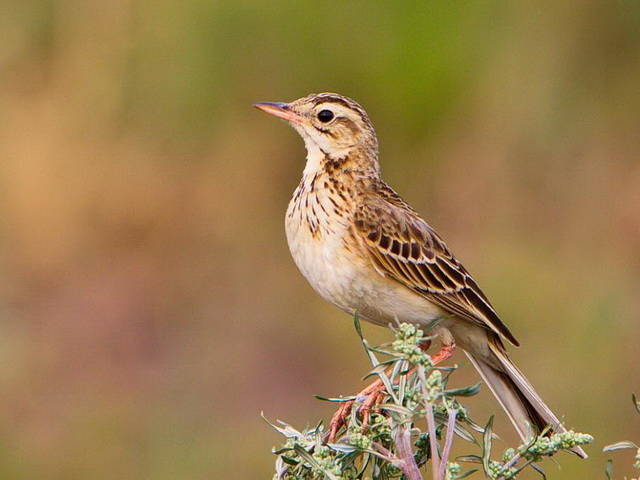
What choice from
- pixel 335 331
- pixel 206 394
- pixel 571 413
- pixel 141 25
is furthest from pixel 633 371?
pixel 141 25

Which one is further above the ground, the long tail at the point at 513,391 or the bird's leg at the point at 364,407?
the bird's leg at the point at 364,407

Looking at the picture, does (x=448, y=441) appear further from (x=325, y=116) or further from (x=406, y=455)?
(x=325, y=116)

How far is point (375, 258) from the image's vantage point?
539 centimetres

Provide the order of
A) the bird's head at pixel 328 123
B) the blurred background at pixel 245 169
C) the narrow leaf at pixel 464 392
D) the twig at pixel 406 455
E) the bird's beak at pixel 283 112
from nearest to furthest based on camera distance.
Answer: the twig at pixel 406 455 → the narrow leaf at pixel 464 392 → the bird's beak at pixel 283 112 → the bird's head at pixel 328 123 → the blurred background at pixel 245 169

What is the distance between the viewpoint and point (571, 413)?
7.39 meters

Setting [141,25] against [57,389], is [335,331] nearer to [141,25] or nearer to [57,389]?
[57,389]

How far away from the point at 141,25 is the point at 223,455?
146 inches

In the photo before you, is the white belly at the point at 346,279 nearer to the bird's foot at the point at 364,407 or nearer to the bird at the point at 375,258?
the bird at the point at 375,258

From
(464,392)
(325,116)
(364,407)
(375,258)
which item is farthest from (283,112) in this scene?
(464,392)

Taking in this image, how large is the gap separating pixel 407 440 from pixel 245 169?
284 inches

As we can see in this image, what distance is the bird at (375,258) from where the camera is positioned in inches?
207

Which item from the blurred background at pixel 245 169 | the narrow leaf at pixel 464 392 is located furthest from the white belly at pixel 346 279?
the blurred background at pixel 245 169

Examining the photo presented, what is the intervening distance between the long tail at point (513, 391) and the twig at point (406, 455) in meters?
1.91

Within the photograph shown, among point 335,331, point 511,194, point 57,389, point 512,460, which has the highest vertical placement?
point 512,460
